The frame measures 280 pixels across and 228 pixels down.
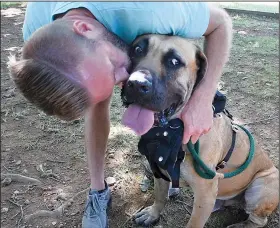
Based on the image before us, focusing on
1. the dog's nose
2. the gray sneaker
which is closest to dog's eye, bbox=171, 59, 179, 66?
the dog's nose

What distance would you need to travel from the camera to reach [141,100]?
7.49ft

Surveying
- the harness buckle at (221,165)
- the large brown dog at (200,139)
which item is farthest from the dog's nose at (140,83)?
the harness buckle at (221,165)

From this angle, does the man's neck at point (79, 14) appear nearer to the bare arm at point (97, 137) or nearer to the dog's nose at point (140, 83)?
the dog's nose at point (140, 83)

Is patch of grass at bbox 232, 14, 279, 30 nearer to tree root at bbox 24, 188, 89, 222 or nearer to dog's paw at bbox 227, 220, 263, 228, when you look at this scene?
dog's paw at bbox 227, 220, 263, 228

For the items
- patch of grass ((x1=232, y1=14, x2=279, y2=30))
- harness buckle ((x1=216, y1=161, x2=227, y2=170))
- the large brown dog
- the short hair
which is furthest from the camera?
patch of grass ((x1=232, y1=14, x2=279, y2=30))

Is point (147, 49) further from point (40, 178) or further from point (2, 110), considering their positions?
point (2, 110)

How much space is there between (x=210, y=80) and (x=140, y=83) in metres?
0.63

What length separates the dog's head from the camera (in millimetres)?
2246

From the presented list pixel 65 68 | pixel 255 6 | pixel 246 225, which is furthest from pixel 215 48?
pixel 255 6

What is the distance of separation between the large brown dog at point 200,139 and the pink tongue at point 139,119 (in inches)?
0.5

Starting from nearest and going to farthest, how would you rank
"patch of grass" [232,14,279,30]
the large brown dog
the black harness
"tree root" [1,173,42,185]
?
the large brown dog
the black harness
"tree root" [1,173,42,185]
"patch of grass" [232,14,279,30]

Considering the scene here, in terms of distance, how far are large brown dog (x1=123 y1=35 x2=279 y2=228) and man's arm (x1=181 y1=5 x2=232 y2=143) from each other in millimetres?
60

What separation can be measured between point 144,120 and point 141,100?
0.46 ft

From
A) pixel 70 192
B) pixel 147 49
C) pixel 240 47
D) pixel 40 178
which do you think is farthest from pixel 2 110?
pixel 240 47
